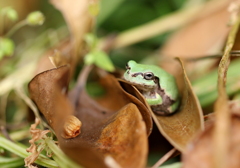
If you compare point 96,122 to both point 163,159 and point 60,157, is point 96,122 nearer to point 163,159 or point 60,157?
point 60,157

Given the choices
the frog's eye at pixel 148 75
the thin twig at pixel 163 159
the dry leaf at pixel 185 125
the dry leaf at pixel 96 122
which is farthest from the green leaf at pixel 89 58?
the thin twig at pixel 163 159

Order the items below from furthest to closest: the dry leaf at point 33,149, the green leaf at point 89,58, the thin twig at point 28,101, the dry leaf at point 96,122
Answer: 1. the green leaf at point 89,58
2. the thin twig at point 28,101
3. the dry leaf at point 33,149
4. the dry leaf at point 96,122

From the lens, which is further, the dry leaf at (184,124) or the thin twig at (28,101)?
the thin twig at (28,101)

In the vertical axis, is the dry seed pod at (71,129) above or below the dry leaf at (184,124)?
above

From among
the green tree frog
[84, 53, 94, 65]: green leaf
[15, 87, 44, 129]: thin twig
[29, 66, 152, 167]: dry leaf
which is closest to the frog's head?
the green tree frog

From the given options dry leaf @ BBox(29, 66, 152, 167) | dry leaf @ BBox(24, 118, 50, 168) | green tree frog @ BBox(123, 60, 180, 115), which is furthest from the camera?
green tree frog @ BBox(123, 60, 180, 115)

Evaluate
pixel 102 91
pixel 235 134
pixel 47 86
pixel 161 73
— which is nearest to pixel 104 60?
pixel 102 91

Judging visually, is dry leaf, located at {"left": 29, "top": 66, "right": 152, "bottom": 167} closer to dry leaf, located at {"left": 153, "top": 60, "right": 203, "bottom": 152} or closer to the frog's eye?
dry leaf, located at {"left": 153, "top": 60, "right": 203, "bottom": 152}

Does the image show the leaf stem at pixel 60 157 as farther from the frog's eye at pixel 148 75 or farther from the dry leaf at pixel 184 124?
the frog's eye at pixel 148 75
